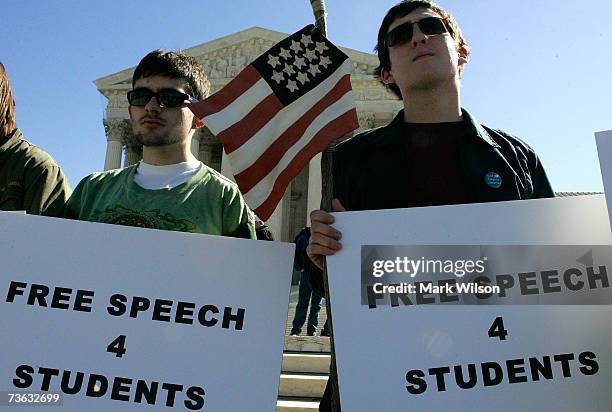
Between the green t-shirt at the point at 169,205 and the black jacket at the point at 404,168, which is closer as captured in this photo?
the black jacket at the point at 404,168

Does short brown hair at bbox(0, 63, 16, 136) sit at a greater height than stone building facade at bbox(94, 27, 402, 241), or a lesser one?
lesser

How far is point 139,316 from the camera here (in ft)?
6.10

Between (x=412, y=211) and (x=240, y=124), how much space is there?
0.78 m

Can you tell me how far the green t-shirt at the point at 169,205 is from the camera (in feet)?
7.66

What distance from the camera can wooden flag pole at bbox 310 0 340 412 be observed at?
5.79 ft

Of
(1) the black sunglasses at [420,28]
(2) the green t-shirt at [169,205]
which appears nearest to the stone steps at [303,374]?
(2) the green t-shirt at [169,205]

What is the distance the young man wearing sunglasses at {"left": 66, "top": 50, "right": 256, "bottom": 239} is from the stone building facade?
29094 mm

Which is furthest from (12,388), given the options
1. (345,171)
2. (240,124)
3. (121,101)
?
(121,101)

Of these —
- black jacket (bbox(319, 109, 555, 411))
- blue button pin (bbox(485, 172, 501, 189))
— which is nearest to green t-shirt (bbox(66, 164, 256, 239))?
black jacket (bbox(319, 109, 555, 411))

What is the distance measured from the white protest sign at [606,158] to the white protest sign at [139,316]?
1037 millimetres

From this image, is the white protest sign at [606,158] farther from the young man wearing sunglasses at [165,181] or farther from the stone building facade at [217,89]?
the stone building facade at [217,89]

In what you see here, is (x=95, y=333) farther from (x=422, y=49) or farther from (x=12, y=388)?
(x=422, y=49)

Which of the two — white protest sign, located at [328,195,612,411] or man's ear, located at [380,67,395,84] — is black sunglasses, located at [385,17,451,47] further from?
white protest sign, located at [328,195,612,411]

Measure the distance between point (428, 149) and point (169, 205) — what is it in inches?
45.1
